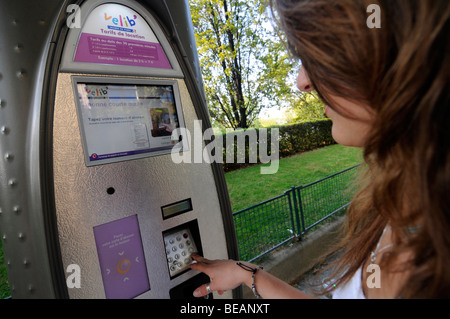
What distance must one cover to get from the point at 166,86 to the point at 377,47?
820 millimetres

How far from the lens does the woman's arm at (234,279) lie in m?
1.11

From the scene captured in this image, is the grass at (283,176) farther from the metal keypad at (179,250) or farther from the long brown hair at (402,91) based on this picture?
the long brown hair at (402,91)

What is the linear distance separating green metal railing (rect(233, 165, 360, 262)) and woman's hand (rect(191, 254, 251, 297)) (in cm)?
146

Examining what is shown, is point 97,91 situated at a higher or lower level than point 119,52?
lower

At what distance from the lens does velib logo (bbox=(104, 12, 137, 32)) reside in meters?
1.10

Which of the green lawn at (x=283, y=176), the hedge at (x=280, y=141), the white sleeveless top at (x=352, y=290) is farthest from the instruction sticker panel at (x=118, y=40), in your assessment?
the hedge at (x=280, y=141)

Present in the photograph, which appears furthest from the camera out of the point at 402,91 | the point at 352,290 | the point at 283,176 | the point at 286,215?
the point at 283,176

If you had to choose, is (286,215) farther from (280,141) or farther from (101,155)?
(280,141)

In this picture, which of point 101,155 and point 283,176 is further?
point 283,176

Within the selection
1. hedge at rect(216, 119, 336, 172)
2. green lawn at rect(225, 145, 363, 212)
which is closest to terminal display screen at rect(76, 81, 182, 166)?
green lawn at rect(225, 145, 363, 212)

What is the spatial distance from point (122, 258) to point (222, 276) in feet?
1.30

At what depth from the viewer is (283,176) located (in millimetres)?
6738

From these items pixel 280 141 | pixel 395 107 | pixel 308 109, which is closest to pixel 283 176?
pixel 280 141

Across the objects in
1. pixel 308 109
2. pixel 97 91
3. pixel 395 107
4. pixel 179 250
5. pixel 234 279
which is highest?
pixel 308 109
